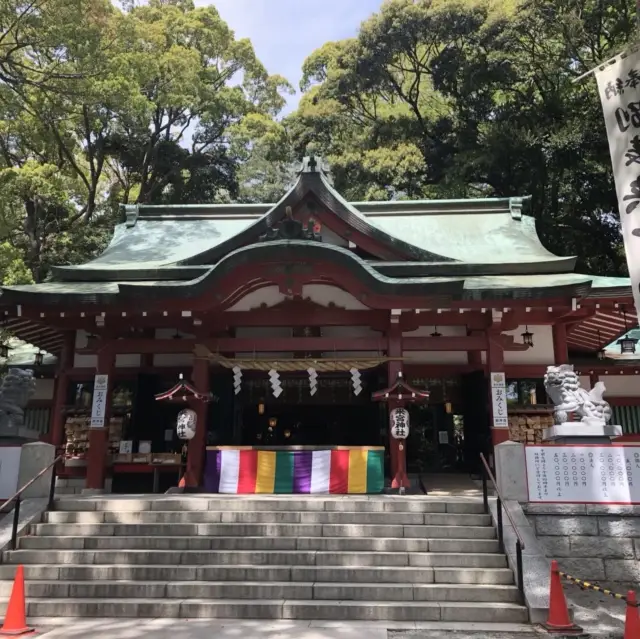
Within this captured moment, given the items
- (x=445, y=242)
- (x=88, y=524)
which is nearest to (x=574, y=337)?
(x=445, y=242)

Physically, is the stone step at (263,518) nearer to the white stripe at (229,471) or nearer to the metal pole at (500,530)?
the metal pole at (500,530)

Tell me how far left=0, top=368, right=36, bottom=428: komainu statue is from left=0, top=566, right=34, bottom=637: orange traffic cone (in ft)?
13.4

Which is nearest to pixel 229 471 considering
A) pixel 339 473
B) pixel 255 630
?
pixel 339 473

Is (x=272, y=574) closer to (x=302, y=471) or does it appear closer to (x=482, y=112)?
(x=302, y=471)

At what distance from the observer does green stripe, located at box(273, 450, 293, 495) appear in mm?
10312

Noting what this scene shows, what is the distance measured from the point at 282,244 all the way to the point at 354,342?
8.01 feet

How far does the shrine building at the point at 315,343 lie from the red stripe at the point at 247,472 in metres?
0.03

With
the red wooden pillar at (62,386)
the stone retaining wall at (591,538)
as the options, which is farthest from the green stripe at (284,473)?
the red wooden pillar at (62,386)

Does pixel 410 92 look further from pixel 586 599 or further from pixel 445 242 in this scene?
pixel 586 599

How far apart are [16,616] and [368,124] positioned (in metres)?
27.8

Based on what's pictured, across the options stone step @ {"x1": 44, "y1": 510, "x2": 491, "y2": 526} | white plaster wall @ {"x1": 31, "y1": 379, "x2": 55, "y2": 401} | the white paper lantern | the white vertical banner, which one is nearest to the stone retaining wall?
stone step @ {"x1": 44, "y1": 510, "x2": 491, "y2": 526}

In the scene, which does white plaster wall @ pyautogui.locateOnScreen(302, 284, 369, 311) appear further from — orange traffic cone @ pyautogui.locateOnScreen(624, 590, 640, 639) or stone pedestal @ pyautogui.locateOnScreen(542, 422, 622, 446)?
orange traffic cone @ pyautogui.locateOnScreen(624, 590, 640, 639)

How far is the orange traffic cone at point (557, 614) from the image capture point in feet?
20.3

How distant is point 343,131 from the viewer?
30375 millimetres
